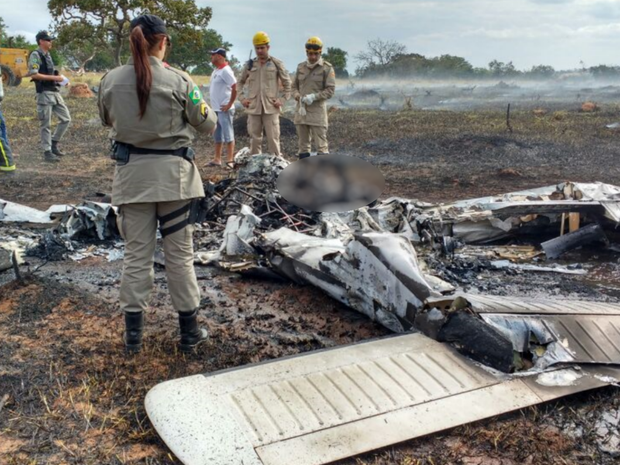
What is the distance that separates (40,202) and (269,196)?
3.26 metres

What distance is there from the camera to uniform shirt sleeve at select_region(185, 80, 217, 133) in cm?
300

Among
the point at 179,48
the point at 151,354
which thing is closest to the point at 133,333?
the point at 151,354

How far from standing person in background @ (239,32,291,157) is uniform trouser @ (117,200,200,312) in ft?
16.6

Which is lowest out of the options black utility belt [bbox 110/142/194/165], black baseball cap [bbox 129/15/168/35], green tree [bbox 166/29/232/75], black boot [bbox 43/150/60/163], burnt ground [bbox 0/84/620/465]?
burnt ground [bbox 0/84/620/465]

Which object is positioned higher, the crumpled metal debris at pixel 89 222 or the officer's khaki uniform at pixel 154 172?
the officer's khaki uniform at pixel 154 172

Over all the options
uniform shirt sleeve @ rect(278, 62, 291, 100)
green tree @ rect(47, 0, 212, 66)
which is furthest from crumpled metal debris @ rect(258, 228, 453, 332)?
green tree @ rect(47, 0, 212, 66)

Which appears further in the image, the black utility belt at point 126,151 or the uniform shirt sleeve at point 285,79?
the uniform shirt sleeve at point 285,79

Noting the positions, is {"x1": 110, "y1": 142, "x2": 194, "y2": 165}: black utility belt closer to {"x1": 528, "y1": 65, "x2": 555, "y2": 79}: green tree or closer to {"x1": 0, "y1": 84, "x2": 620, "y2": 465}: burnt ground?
{"x1": 0, "y1": 84, "x2": 620, "y2": 465}: burnt ground

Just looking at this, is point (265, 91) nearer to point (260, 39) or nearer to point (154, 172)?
point (260, 39)

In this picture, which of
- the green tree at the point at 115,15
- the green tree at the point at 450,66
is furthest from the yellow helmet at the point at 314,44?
the green tree at the point at 450,66

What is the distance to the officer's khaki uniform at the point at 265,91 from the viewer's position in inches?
310

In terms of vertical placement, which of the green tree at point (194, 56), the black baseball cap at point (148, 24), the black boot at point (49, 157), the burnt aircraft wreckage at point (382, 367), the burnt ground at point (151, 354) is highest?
the green tree at point (194, 56)

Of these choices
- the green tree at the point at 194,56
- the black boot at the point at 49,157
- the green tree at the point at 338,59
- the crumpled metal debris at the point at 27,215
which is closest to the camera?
the crumpled metal debris at the point at 27,215

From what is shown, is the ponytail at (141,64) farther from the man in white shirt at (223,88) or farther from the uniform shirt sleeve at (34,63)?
the uniform shirt sleeve at (34,63)
